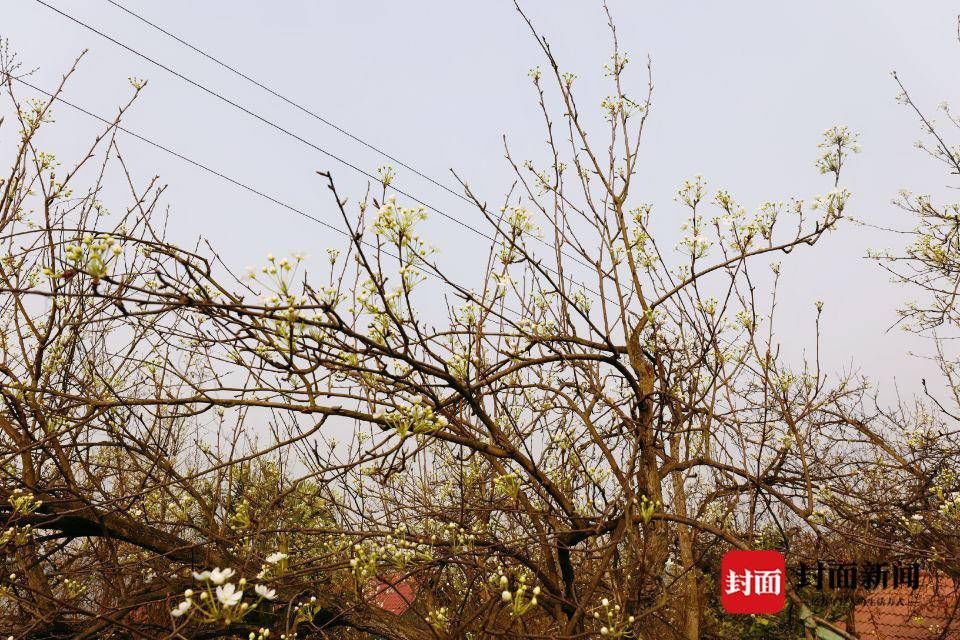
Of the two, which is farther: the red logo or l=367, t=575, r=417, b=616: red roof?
the red logo

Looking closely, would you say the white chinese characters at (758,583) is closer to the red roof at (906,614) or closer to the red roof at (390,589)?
the red roof at (390,589)

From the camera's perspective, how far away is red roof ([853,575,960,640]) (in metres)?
6.62

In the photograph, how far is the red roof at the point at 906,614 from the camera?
6621 millimetres

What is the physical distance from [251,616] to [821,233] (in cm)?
356

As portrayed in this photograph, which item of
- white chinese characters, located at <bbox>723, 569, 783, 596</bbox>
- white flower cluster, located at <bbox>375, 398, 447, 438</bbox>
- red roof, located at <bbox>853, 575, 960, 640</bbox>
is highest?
white flower cluster, located at <bbox>375, 398, 447, 438</bbox>

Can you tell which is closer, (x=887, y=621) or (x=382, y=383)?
(x=382, y=383)

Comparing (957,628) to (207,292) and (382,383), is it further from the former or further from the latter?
(207,292)

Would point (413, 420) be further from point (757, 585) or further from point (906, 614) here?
point (906, 614)

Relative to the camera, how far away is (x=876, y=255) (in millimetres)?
6426

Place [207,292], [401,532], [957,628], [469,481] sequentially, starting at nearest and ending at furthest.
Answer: [207,292] → [401,532] → [469,481] → [957,628]

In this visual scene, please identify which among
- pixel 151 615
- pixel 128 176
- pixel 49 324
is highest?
pixel 128 176

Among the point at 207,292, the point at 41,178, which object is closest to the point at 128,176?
the point at 41,178

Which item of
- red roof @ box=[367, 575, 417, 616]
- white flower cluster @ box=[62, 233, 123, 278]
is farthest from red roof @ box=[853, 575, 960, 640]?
white flower cluster @ box=[62, 233, 123, 278]

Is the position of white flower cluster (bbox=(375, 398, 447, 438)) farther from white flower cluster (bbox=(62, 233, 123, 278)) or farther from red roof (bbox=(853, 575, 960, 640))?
red roof (bbox=(853, 575, 960, 640))
